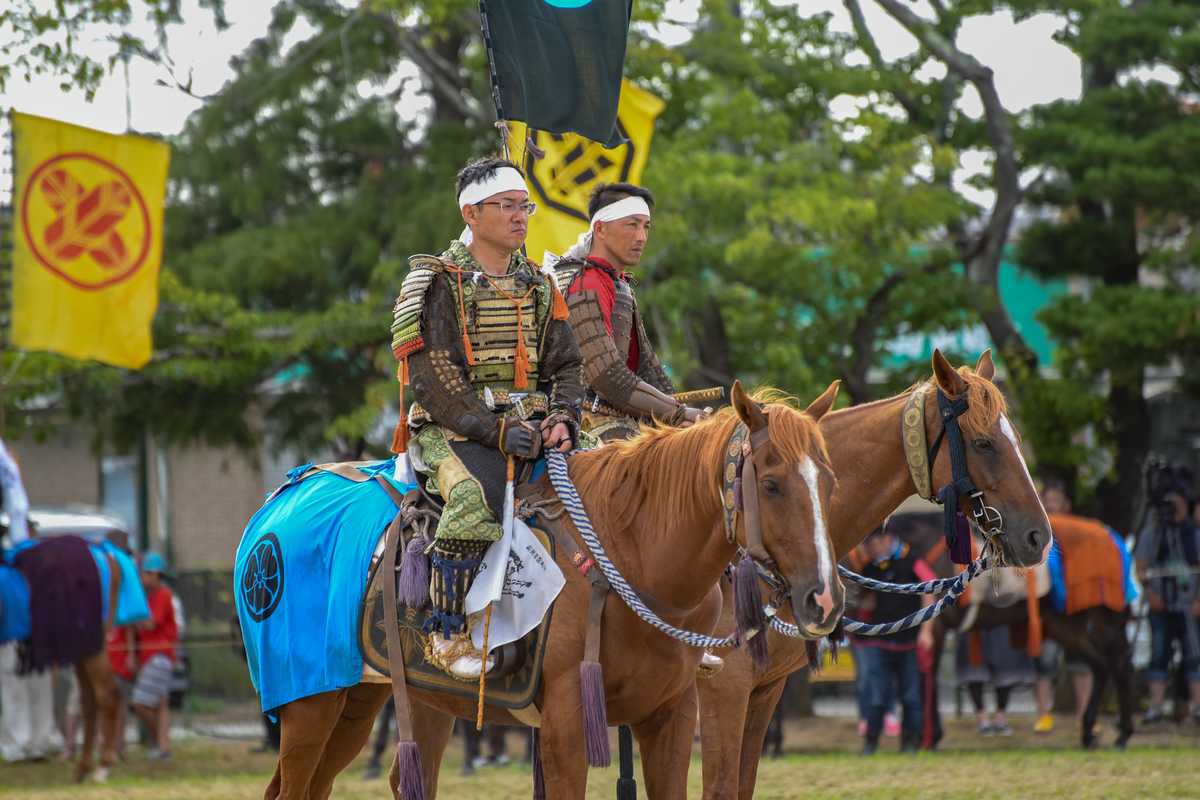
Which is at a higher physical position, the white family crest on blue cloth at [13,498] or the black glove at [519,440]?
the white family crest on blue cloth at [13,498]

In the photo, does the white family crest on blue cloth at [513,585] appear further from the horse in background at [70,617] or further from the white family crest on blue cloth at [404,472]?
the horse in background at [70,617]

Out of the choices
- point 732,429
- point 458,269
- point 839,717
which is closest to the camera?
point 732,429

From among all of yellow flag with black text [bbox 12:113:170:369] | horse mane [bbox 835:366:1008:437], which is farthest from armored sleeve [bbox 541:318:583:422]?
yellow flag with black text [bbox 12:113:170:369]

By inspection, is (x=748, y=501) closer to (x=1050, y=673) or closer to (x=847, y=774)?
(x=847, y=774)

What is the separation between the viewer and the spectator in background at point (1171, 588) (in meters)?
15.9

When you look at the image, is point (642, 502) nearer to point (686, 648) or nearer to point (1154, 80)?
point (686, 648)

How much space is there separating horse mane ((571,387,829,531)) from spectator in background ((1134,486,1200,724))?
35.3 ft

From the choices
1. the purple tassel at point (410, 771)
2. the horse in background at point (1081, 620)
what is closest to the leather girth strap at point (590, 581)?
the purple tassel at point (410, 771)

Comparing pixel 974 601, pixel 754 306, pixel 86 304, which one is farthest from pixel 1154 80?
pixel 86 304

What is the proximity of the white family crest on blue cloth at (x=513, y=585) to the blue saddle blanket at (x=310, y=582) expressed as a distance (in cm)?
70

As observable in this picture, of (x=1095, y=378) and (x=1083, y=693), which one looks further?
(x=1095, y=378)

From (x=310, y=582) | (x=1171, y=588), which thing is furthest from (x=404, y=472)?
(x=1171, y=588)

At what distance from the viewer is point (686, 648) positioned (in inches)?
238

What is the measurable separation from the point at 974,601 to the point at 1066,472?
2705 millimetres
